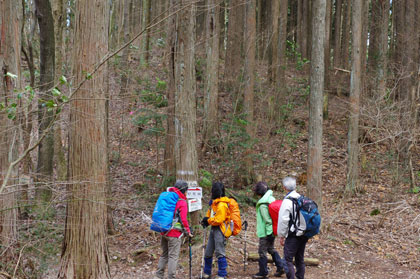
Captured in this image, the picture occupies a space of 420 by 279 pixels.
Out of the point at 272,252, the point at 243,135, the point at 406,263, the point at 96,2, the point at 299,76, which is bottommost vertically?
the point at 406,263

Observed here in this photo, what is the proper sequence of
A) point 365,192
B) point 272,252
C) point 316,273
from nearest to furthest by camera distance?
point 272,252
point 316,273
point 365,192

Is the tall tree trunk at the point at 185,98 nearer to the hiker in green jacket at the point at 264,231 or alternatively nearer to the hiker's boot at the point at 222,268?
the hiker in green jacket at the point at 264,231

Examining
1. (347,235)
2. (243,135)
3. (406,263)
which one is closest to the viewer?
(406,263)

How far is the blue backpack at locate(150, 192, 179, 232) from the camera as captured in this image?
6.30m

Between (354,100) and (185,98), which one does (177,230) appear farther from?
(354,100)

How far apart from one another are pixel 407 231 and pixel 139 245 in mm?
7279

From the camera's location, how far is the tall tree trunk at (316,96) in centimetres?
1009

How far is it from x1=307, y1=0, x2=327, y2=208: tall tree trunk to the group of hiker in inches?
143

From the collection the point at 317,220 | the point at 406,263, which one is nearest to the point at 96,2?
the point at 317,220

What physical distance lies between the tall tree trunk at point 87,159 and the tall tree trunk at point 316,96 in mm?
6164

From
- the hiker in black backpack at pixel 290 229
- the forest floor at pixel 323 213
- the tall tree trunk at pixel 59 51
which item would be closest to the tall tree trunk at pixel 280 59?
the forest floor at pixel 323 213

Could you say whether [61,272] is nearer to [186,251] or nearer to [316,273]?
[186,251]

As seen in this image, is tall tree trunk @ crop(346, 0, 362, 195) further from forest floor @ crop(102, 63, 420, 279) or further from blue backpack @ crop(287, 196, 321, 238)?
blue backpack @ crop(287, 196, 321, 238)

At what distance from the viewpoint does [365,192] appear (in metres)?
14.2
